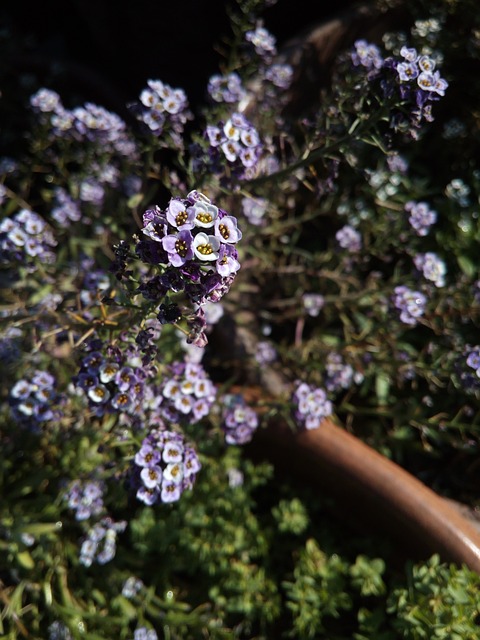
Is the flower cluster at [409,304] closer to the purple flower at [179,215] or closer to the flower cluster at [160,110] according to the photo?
the flower cluster at [160,110]

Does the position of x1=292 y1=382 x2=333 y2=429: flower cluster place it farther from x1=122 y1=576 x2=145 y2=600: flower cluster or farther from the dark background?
the dark background

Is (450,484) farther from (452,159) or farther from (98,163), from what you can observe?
(98,163)

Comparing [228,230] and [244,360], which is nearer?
[228,230]

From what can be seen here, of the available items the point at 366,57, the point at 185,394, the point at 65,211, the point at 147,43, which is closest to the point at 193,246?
the point at 185,394

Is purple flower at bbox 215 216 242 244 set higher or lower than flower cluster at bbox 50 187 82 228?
higher

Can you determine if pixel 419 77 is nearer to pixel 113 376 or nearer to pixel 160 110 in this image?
pixel 160 110

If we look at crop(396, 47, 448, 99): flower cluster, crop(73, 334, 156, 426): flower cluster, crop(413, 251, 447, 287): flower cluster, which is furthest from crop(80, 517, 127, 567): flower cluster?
crop(396, 47, 448, 99): flower cluster

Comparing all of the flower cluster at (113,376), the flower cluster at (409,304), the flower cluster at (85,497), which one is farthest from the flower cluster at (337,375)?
the flower cluster at (85,497)
